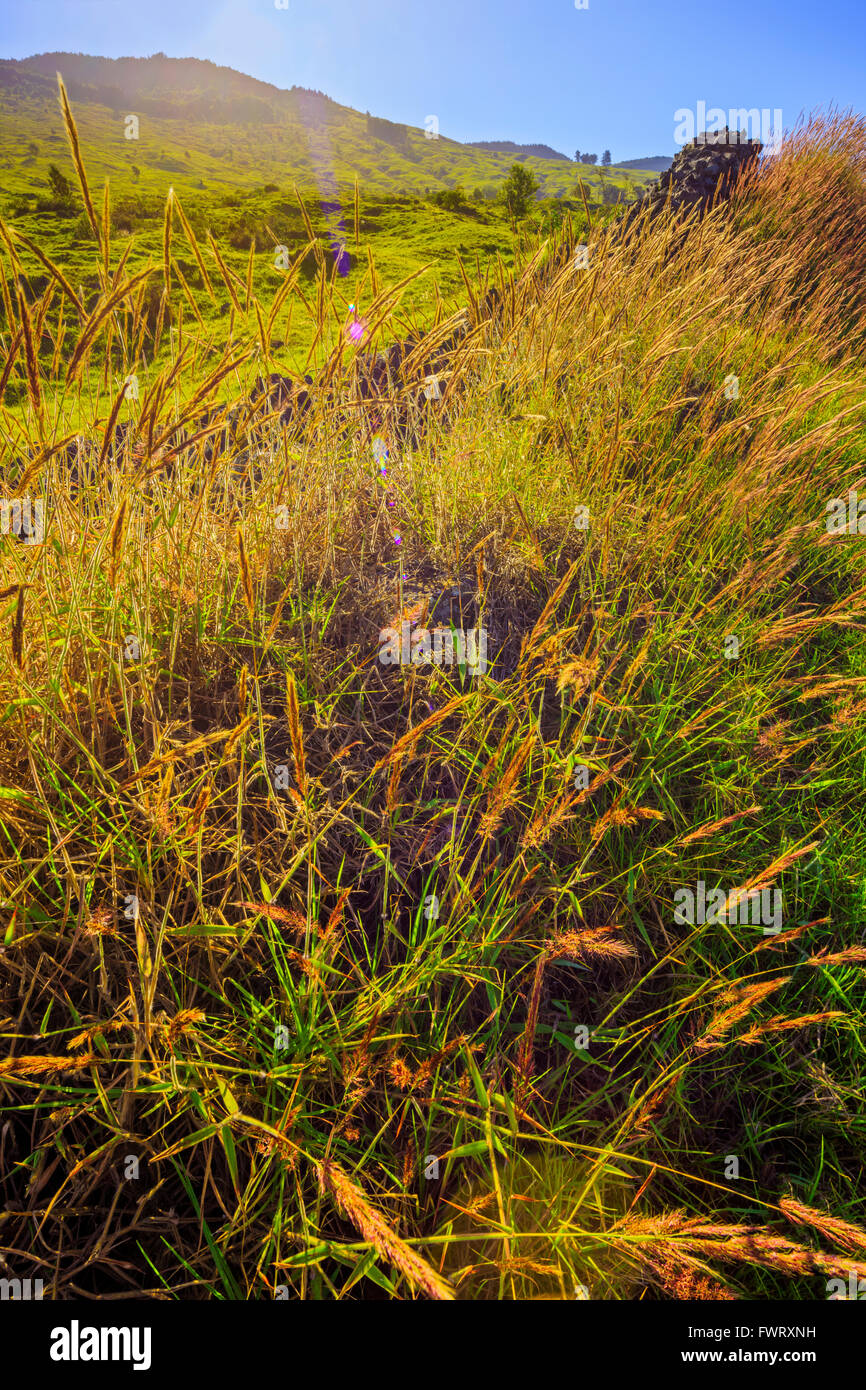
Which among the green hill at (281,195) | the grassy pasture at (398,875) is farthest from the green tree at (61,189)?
the grassy pasture at (398,875)

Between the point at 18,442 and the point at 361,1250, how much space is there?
178 centimetres

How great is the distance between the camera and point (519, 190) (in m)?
8.60

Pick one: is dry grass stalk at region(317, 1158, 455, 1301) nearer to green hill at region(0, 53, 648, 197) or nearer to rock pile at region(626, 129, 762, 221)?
green hill at region(0, 53, 648, 197)

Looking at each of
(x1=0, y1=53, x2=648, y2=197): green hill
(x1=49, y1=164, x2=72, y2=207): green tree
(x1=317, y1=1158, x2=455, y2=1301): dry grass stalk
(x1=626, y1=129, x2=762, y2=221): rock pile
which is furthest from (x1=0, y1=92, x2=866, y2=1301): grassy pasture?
(x1=49, y1=164, x2=72, y2=207): green tree

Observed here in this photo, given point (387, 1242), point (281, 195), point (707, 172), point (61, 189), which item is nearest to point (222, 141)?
point (281, 195)

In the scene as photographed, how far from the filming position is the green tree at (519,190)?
8.41m

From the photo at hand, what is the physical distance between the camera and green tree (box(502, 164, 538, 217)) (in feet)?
27.6

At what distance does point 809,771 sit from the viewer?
1694mm

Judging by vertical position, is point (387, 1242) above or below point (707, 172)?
below

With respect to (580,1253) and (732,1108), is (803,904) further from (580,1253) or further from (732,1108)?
(580,1253)

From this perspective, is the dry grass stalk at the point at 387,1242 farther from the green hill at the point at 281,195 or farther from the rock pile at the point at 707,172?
the rock pile at the point at 707,172

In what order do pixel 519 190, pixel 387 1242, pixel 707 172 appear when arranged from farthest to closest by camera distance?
1. pixel 519 190
2. pixel 707 172
3. pixel 387 1242

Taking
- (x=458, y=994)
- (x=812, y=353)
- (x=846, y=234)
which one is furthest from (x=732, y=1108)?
(x=846, y=234)

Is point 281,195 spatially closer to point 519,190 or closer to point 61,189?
point 61,189
